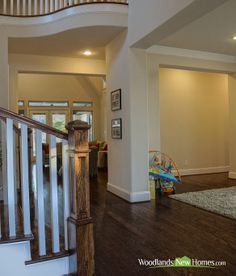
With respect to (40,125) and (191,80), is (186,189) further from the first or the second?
(40,125)

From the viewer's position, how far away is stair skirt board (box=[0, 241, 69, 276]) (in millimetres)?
1944

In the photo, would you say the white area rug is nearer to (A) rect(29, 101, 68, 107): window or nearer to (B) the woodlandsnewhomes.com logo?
(B) the woodlandsnewhomes.com logo

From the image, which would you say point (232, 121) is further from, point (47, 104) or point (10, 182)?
point (47, 104)

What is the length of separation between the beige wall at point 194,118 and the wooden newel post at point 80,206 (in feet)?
15.7

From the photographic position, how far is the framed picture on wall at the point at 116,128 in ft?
15.1

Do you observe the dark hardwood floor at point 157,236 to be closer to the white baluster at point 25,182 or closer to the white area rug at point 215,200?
the white area rug at point 215,200

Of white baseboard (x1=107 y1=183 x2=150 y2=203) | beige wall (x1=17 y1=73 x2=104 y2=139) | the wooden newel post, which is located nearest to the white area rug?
white baseboard (x1=107 y1=183 x2=150 y2=203)

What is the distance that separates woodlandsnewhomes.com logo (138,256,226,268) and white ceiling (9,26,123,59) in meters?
3.53

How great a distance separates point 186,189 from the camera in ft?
17.1

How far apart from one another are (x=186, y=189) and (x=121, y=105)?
84.0 inches

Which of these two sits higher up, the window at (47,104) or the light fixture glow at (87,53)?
the light fixture glow at (87,53)

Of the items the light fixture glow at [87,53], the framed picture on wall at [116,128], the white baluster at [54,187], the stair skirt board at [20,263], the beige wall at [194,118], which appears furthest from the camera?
the beige wall at [194,118]

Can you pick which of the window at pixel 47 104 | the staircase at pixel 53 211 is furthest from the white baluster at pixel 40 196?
the window at pixel 47 104

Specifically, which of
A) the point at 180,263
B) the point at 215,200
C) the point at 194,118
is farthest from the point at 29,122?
the point at 194,118
